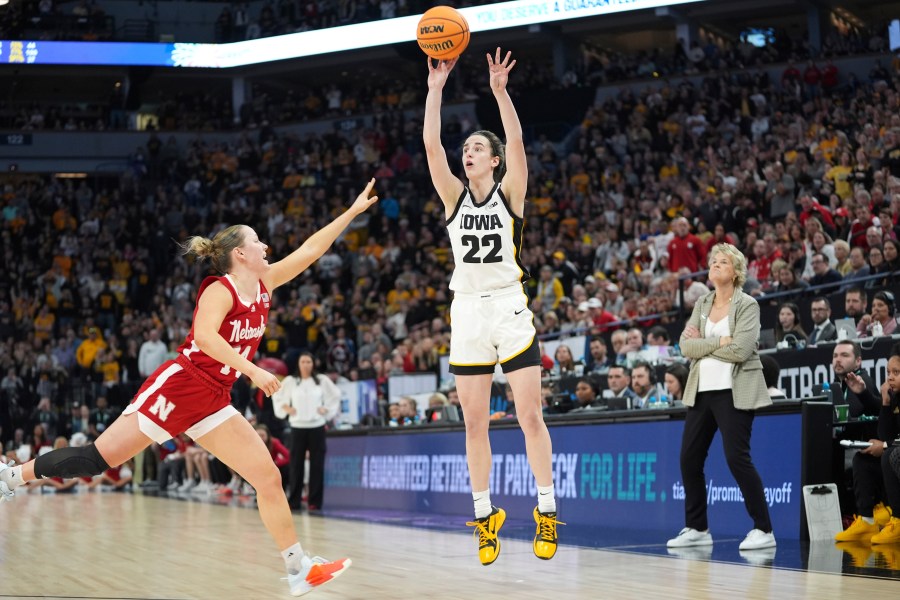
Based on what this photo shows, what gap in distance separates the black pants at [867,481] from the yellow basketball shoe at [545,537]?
3077 mm

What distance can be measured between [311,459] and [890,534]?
8.32 meters

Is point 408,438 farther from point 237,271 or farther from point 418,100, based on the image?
point 418,100

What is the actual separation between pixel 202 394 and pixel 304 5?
29072 millimetres

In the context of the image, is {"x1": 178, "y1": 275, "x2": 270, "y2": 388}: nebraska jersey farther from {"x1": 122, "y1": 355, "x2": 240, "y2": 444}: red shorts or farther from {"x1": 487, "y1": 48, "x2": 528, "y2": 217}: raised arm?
{"x1": 487, "y1": 48, "x2": 528, "y2": 217}: raised arm

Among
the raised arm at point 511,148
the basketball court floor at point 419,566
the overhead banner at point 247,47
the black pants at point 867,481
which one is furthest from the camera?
the overhead banner at point 247,47

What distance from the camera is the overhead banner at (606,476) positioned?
9180 millimetres

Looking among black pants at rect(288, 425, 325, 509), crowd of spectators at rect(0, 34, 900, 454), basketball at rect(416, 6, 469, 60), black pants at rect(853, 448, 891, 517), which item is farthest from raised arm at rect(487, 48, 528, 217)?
black pants at rect(288, 425, 325, 509)

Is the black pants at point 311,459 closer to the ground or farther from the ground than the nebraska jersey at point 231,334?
closer to the ground

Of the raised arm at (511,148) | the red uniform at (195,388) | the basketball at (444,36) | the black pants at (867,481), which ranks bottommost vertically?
the black pants at (867,481)

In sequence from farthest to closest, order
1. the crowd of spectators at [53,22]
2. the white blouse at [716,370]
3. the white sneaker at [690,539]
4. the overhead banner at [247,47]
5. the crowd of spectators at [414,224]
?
1. the crowd of spectators at [53,22]
2. the overhead banner at [247,47]
3. the crowd of spectators at [414,224]
4. the white sneaker at [690,539]
5. the white blouse at [716,370]

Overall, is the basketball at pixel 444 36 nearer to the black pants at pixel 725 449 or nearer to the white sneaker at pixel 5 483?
the black pants at pixel 725 449

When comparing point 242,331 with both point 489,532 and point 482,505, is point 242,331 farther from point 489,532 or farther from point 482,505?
point 489,532

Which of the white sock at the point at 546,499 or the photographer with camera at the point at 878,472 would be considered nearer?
the white sock at the point at 546,499

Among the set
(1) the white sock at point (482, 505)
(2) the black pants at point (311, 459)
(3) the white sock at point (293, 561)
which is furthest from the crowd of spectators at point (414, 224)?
(3) the white sock at point (293, 561)
